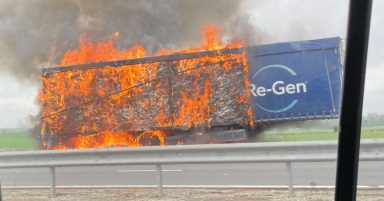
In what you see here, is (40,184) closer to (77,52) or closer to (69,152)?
(69,152)

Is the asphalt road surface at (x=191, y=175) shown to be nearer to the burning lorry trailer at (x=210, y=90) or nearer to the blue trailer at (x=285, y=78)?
the burning lorry trailer at (x=210, y=90)

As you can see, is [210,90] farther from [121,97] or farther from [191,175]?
[191,175]

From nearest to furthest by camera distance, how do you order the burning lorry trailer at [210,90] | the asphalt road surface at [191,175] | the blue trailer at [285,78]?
the asphalt road surface at [191,175]
the burning lorry trailer at [210,90]
the blue trailer at [285,78]

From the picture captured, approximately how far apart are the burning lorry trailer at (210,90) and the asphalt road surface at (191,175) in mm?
2042

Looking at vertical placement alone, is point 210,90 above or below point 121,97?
above

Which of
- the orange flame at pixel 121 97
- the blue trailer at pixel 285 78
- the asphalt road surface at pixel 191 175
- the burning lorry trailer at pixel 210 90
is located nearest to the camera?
the asphalt road surface at pixel 191 175

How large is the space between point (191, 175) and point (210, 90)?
3.19 metres

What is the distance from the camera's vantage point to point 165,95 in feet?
28.1

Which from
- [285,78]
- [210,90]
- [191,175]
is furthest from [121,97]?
[285,78]

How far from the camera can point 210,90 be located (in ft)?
29.1

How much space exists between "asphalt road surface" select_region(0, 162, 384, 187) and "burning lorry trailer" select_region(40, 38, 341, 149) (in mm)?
2042

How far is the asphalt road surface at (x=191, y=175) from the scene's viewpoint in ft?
15.7

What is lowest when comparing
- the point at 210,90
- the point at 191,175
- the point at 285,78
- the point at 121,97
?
the point at 191,175

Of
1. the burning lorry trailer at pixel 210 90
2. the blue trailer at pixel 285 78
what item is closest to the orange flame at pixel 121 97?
the burning lorry trailer at pixel 210 90
